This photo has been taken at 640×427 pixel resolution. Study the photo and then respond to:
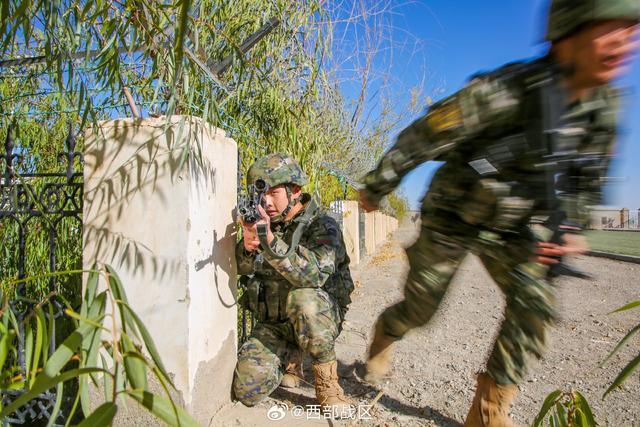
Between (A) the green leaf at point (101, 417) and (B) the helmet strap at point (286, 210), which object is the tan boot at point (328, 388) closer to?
(B) the helmet strap at point (286, 210)

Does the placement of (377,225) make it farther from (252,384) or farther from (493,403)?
(493,403)

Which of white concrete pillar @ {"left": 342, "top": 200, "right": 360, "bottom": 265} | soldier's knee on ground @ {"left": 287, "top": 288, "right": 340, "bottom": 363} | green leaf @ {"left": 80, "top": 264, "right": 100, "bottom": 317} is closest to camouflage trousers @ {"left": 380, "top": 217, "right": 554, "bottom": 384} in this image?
soldier's knee on ground @ {"left": 287, "top": 288, "right": 340, "bottom": 363}

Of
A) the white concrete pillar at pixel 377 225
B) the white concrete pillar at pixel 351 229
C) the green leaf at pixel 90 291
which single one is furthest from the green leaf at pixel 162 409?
the white concrete pillar at pixel 377 225

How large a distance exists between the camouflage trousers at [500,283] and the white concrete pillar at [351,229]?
16.4 ft

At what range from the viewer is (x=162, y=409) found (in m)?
0.57

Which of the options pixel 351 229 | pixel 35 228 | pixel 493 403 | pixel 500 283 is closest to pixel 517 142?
pixel 500 283

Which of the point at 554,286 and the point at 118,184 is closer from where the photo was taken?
the point at 554,286

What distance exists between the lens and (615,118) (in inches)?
50.4

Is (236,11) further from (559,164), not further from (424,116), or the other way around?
(559,164)

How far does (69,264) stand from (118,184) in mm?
1138

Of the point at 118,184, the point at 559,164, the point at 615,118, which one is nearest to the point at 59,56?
the point at 118,184

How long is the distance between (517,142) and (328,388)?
1.26m

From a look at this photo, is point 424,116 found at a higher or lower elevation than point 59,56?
lower

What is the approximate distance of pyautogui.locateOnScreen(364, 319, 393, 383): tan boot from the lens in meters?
1.75
